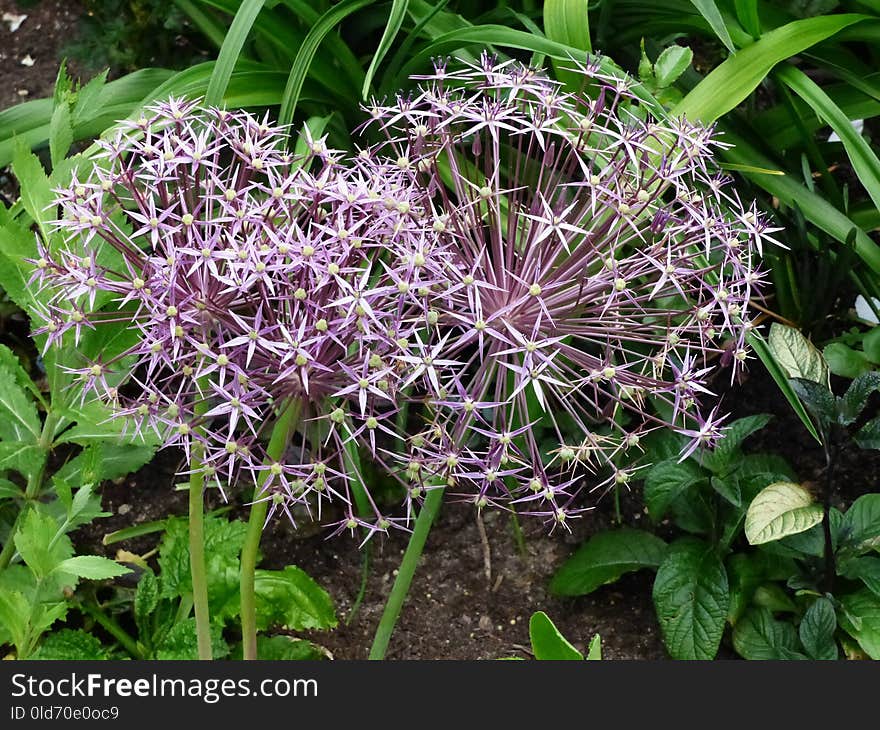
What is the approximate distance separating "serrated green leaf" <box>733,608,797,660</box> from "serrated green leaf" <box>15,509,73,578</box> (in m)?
1.33

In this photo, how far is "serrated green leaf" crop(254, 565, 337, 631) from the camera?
1.94 m

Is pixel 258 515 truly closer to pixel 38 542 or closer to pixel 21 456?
pixel 38 542

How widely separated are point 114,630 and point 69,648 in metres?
0.18

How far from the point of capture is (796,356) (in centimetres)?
197

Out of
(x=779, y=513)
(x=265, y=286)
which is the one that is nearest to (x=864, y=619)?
(x=779, y=513)

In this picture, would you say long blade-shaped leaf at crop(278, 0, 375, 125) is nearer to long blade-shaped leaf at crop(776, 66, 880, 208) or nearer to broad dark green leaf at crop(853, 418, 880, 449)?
long blade-shaped leaf at crop(776, 66, 880, 208)

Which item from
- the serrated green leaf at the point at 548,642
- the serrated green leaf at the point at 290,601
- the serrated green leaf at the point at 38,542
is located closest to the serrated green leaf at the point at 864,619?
the serrated green leaf at the point at 548,642

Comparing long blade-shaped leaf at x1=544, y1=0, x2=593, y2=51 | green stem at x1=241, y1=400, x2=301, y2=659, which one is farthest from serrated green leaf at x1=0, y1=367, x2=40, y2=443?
long blade-shaped leaf at x1=544, y1=0, x2=593, y2=51

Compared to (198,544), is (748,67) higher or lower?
higher

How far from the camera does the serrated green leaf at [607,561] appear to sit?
6.76 feet

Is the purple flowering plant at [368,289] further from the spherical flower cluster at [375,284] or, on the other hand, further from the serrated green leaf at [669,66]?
the serrated green leaf at [669,66]

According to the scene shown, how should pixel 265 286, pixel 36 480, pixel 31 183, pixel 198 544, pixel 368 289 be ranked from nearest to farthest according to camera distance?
pixel 265 286, pixel 368 289, pixel 198 544, pixel 31 183, pixel 36 480

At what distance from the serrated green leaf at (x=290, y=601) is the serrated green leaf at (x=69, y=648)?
317 millimetres

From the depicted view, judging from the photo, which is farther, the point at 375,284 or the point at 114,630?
the point at 114,630
